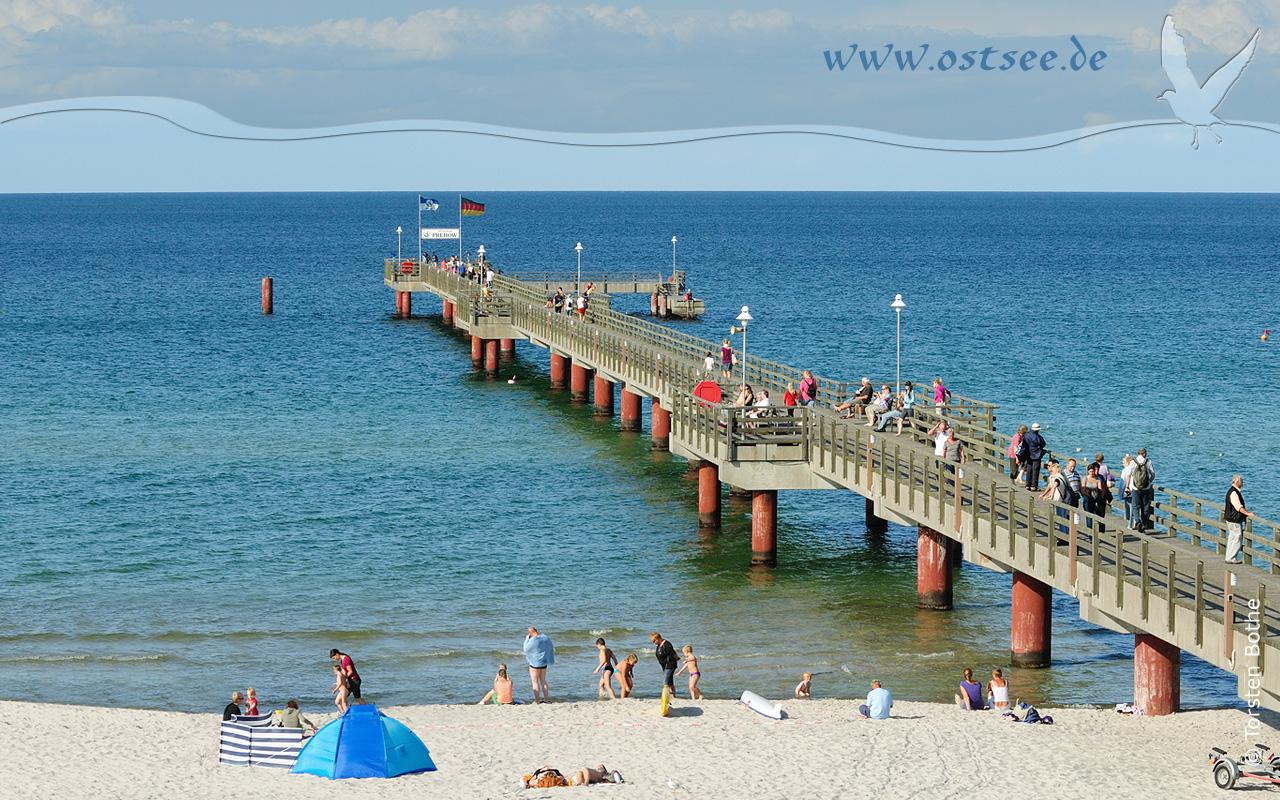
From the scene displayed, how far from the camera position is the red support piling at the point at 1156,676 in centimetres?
2083

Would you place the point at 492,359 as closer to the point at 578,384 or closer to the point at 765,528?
the point at 578,384

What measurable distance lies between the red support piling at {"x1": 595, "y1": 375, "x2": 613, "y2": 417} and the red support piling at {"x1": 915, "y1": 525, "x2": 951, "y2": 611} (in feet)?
74.3

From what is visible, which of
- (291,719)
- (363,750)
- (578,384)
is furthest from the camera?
(578,384)

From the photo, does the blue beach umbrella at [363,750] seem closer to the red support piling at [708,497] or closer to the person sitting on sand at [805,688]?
the person sitting on sand at [805,688]

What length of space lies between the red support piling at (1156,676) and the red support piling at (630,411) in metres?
26.8

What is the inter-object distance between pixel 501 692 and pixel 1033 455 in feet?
30.7

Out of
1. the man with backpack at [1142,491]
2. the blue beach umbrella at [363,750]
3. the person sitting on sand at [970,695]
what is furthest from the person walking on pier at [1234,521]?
the blue beach umbrella at [363,750]

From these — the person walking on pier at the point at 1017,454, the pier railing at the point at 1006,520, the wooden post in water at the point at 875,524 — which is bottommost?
the wooden post in water at the point at 875,524

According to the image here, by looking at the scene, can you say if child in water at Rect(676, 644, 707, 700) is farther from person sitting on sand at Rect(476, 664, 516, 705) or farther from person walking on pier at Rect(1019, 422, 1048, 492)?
person walking on pier at Rect(1019, 422, 1048, 492)

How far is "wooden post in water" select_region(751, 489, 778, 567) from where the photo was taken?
101 feet

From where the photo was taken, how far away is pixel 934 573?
28.0 m

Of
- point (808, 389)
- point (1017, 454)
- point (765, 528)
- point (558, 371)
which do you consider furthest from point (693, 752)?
point (558, 371)

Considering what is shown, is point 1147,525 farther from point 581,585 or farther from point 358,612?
point 358,612

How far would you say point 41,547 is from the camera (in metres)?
32.8
